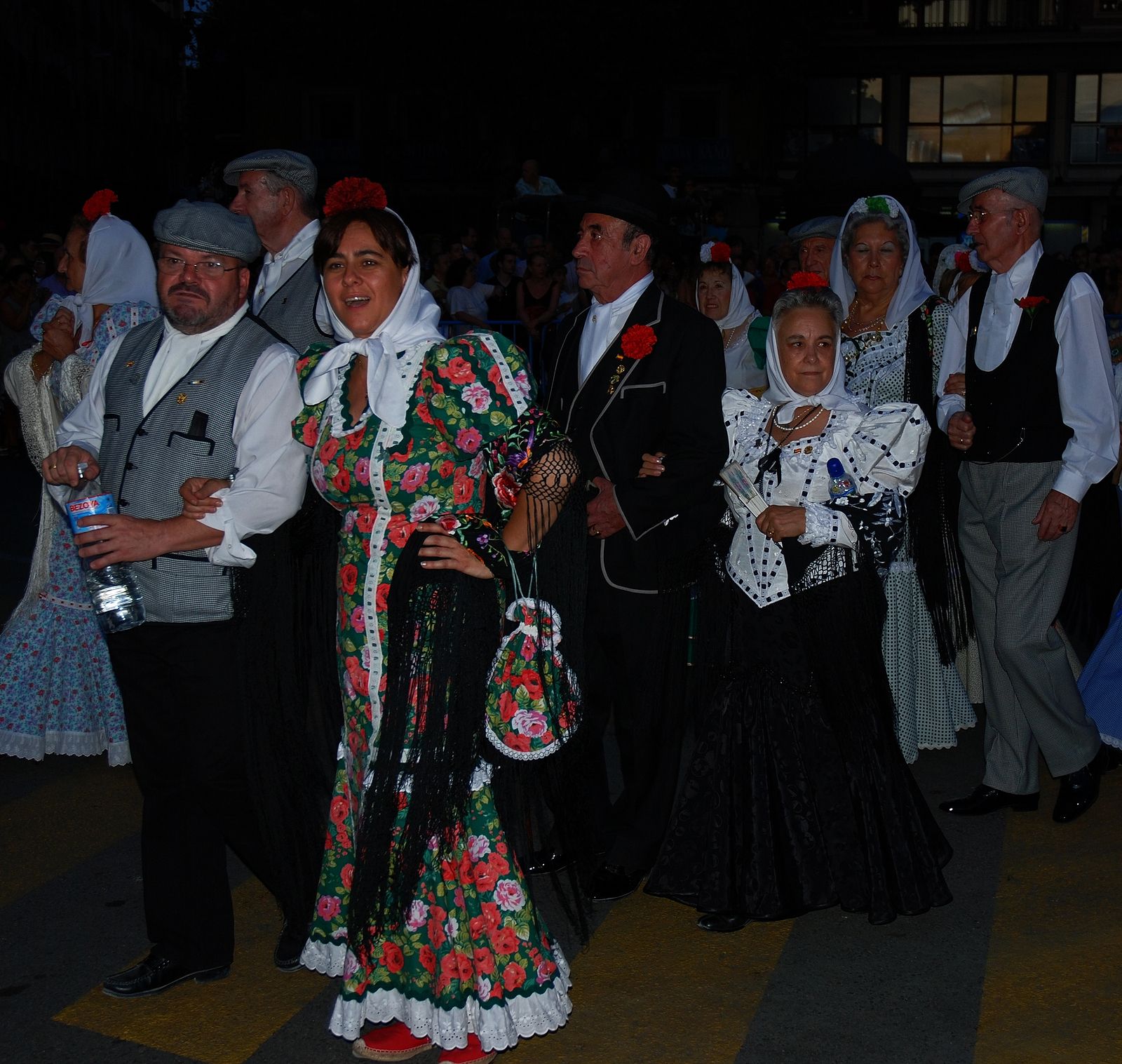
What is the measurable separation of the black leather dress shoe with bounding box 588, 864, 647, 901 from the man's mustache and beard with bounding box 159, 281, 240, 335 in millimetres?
2185

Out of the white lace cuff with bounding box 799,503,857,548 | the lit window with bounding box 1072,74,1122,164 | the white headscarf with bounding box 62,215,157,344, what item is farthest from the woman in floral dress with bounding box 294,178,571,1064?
the lit window with bounding box 1072,74,1122,164

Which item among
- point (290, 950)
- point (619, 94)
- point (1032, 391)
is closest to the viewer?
point (290, 950)

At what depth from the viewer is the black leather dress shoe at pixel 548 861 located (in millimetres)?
3756

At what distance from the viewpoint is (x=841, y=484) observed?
162 inches

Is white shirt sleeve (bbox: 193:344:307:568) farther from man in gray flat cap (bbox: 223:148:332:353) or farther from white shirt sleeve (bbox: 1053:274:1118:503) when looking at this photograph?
white shirt sleeve (bbox: 1053:274:1118:503)

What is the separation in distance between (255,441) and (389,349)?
19.0 inches

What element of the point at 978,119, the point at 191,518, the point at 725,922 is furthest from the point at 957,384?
the point at 978,119

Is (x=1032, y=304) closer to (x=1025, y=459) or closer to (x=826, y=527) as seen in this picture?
(x=1025, y=459)

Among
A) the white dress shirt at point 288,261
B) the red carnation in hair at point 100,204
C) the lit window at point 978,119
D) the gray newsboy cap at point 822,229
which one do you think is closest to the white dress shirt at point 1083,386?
the gray newsboy cap at point 822,229

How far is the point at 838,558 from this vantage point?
418 centimetres

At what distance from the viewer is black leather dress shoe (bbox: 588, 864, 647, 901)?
4.46m

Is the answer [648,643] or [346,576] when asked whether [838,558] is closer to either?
[648,643]

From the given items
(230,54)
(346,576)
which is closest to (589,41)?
(230,54)

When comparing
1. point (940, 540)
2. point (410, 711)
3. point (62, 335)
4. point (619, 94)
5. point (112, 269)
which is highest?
point (619, 94)
